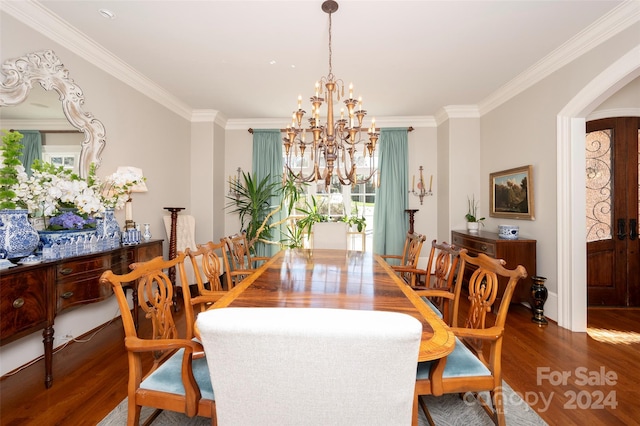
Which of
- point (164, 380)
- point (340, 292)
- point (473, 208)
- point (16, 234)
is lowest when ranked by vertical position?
point (164, 380)

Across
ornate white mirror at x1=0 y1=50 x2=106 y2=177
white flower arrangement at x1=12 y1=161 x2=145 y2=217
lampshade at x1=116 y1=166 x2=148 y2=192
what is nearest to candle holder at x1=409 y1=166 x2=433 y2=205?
lampshade at x1=116 y1=166 x2=148 y2=192

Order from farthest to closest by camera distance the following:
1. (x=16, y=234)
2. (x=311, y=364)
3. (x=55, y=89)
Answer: (x=55, y=89)
(x=16, y=234)
(x=311, y=364)

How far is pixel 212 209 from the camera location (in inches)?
184

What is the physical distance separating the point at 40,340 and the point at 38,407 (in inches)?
30.6

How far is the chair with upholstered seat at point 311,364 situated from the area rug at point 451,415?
1.15 m

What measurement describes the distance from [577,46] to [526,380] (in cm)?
295

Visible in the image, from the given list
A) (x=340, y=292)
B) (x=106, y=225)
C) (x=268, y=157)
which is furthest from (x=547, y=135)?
(x=106, y=225)

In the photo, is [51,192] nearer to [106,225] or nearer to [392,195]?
[106,225]

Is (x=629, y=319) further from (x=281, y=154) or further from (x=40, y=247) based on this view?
(x=40, y=247)

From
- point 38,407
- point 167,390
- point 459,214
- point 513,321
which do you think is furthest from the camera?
point 459,214

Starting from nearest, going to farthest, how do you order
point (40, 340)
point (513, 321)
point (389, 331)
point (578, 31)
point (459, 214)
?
point (389, 331), point (40, 340), point (578, 31), point (513, 321), point (459, 214)

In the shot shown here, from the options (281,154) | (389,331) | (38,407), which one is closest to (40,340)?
(38,407)

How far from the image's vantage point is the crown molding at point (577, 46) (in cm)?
225

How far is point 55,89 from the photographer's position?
2441 millimetres
